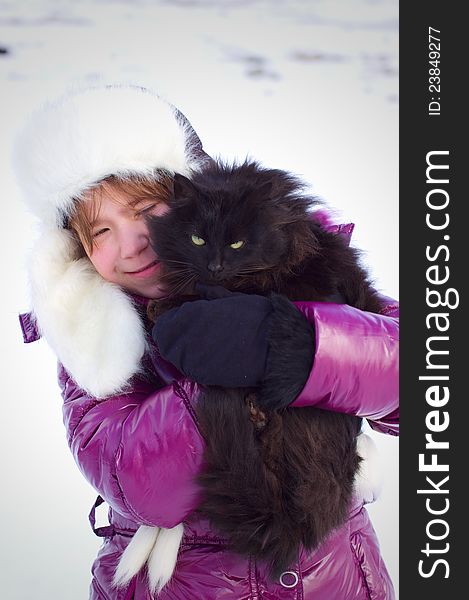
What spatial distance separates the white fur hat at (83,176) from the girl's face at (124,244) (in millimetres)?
35

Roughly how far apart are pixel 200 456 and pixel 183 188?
1.44 ft

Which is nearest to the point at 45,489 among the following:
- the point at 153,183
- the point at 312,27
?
the point at 153,183

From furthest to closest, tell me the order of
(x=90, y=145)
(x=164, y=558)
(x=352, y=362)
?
(x=90, y=145), (x=164, y=558), (x=352, y=362)

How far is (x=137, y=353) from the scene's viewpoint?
1297 mm

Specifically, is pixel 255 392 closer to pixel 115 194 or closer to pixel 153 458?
pixel 153 458

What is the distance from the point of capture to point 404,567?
120 centimetres

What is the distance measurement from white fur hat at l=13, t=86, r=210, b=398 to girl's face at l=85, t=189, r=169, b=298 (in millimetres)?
35

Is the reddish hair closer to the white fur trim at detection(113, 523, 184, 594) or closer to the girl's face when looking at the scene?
the girl's face

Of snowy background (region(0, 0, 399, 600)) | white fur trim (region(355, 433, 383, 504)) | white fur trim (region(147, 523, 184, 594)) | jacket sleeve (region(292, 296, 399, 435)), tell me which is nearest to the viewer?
jacket sleeve (region(292, 296, 399, 435))

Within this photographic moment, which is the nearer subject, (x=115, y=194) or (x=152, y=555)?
(x=152, y=555)

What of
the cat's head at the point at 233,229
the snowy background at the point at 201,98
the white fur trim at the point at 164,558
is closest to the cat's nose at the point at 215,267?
the cat's head at the point at 233,229

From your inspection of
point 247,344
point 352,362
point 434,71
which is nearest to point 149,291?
point 247,344

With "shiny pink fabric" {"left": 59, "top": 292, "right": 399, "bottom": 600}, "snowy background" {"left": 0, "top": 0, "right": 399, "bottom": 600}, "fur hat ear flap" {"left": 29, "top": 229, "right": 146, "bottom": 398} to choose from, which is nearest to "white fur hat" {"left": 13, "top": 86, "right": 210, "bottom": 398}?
"fur hat ear flap" {"left": 29, "top": 229, "right": 146, "bottom": 398}

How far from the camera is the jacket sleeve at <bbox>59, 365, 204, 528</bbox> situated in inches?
44.4
